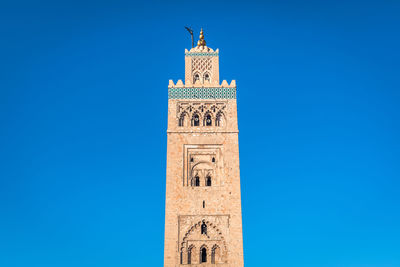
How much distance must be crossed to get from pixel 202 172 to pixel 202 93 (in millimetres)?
4089

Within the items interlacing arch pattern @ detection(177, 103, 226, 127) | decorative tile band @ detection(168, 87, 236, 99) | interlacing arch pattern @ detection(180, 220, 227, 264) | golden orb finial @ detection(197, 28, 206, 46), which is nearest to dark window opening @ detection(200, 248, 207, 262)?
interlacing arch pattern @ detection(180, 220, 227, 264)

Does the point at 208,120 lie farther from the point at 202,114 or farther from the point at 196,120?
the point at 196,120

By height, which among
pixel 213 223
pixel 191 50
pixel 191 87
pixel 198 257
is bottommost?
pixel 198 257

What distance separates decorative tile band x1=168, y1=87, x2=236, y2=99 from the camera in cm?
2494

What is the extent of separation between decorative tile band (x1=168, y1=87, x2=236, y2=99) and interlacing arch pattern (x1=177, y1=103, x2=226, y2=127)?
0.45m

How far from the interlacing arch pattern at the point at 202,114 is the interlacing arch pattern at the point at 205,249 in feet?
16.5

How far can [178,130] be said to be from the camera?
79.4ft

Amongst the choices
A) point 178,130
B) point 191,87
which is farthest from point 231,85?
point 178,130

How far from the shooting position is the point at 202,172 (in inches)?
928

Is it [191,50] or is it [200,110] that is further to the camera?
[191,50]

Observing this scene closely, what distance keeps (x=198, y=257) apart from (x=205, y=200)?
8.40ft

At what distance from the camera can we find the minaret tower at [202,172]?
22250mm

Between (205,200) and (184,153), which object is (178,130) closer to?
(184,153)

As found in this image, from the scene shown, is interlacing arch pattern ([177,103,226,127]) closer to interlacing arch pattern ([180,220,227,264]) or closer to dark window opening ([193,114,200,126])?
dark window opening ([193,114,200,126])
